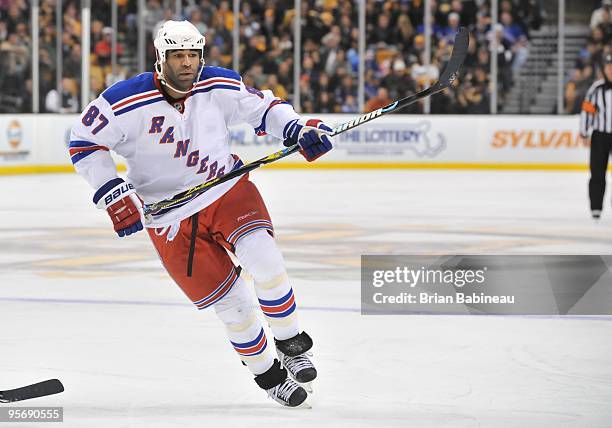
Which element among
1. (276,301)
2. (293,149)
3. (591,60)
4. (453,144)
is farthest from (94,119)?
(591,60)

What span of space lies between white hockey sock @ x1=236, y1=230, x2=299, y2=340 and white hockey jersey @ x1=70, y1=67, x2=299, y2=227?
0.64ft

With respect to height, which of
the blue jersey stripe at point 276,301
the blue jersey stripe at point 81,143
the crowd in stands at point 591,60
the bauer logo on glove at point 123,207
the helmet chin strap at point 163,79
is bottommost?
the crowd in stands at point 591,60

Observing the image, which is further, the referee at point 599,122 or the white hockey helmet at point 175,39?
the referee at point 599,122

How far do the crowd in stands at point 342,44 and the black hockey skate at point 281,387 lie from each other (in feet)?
42.5

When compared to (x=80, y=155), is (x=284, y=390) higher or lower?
lower

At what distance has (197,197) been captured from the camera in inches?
147

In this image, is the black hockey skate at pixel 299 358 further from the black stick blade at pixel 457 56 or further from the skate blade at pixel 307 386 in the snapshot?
the black stick blade at pixel 457 56

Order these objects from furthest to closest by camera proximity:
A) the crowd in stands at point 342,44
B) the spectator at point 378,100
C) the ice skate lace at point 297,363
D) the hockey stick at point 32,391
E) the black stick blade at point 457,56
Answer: the spectator at point 378,100 < the crowd in stands at point 342,44 < the black stick blade at point 457,56 < the ice skate lace at point 297,363 < the hockey stick at point 32,391

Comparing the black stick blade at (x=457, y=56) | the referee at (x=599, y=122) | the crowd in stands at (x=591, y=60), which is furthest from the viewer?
the crowd in stands at (x=591, y=60)

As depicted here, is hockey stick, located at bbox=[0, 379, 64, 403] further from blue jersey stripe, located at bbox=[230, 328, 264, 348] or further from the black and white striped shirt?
the black and white striped shirt

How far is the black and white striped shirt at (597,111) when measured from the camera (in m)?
10.1

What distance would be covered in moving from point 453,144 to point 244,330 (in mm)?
13129

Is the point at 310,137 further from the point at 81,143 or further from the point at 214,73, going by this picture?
the point at 81,143

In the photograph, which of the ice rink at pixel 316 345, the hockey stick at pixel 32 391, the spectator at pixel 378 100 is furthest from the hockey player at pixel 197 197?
the spectator at pixel 378 100
